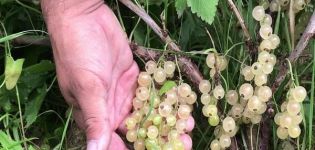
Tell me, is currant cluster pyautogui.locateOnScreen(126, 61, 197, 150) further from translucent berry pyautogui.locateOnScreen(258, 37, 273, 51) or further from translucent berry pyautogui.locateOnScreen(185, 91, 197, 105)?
translucent berry pyautogui.locateOnScreen(258, 37, 273, 51)

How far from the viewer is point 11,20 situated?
4.71 ft

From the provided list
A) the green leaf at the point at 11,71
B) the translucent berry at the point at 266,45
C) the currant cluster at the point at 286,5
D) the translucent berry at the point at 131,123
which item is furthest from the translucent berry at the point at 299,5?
the green leaf at the point at 11,71

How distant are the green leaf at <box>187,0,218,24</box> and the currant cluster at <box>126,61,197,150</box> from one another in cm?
16

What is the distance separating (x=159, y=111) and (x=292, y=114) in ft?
0.88

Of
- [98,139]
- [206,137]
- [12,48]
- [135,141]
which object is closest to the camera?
[98,139]

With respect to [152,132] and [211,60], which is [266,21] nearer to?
[211,60]

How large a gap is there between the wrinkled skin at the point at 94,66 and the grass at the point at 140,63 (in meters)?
0.07

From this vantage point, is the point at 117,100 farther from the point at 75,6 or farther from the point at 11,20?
the point at 11,20

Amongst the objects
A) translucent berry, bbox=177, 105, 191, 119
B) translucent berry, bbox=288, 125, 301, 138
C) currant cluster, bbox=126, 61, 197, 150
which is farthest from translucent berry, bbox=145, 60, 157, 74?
translucent berry, bbox=288, 125, 301, 138

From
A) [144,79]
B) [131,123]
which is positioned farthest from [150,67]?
[131,123]

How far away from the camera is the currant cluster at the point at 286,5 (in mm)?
1203

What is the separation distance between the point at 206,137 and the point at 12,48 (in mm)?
529

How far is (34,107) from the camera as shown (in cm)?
133

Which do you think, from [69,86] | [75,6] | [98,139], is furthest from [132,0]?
[98,139]
